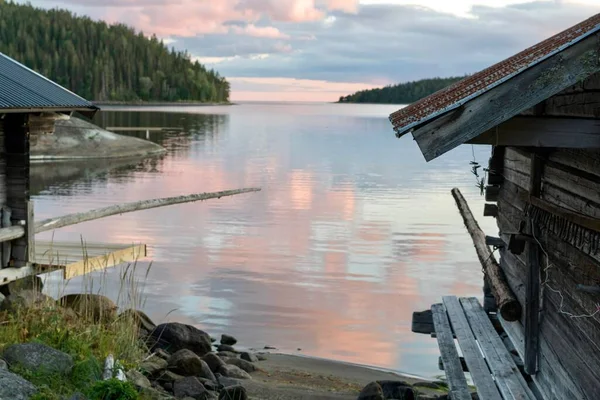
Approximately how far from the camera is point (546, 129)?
5773 mm

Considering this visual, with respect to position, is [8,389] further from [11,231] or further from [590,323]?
[11,231]

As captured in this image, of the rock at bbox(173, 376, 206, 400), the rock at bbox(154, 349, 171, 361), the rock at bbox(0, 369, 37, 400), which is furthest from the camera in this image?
the rock at bbox(154, 349, 171, 361)

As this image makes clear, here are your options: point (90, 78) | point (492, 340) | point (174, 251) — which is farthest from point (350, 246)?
point (90, 78)

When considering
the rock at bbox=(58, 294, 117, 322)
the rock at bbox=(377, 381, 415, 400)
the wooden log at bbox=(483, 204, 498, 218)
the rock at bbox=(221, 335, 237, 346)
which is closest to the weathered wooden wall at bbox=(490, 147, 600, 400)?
the rock at bbox=(377, 381, 415, 400)

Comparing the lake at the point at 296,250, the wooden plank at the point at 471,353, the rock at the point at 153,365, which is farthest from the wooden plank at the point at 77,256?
the wooden plank at the point at 471,353

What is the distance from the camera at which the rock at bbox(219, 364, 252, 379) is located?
10.6 meters

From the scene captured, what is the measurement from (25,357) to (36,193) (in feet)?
82.7

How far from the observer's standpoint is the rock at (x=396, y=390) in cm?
1006

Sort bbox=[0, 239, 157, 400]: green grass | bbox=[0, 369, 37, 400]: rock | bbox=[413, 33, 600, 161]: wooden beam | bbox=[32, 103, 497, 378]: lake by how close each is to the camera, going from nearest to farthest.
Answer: bbox=[413, 33, 600, 161]: wooden beam, bbox=[0, 369, 37, 400]: rock, bbox=[0, 239, 157, 400]: green grass, bbox=[32, 103, 497, 378]: lake

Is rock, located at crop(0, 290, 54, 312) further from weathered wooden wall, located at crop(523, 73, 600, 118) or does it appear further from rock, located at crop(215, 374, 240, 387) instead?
weathered wooden wall, located at crop(523, 73, 600, 118)

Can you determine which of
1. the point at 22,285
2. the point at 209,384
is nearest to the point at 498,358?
the point at 209,384

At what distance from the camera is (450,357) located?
912 cm

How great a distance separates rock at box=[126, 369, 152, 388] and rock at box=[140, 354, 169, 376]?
473 mm

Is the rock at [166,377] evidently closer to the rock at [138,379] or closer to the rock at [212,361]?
the rock at [138,379]
